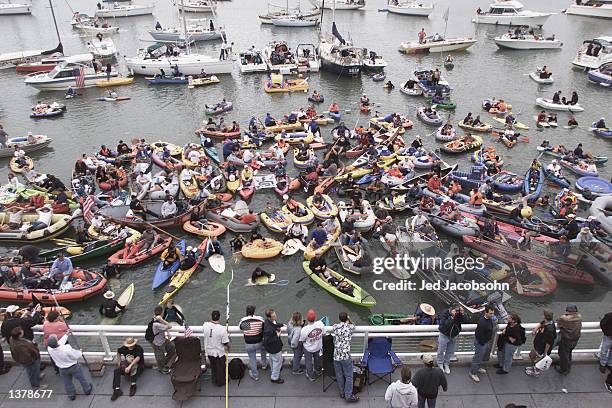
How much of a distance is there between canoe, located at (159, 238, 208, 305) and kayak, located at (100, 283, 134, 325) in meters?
1.33

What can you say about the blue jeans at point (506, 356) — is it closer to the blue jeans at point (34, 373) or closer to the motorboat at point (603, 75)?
the blue jeans at point (34, 373)

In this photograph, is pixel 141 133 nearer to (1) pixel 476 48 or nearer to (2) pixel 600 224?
(2) pixel 600 224

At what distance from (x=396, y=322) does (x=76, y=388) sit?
10.3 m

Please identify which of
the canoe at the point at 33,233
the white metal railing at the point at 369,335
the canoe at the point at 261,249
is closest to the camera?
the white metal railing at the point at 369,335

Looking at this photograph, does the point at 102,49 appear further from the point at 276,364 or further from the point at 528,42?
the point at 276,364

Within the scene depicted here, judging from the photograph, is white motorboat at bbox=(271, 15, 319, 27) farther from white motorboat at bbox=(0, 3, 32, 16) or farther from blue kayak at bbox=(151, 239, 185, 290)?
blue kayak at bbox=(151, 239, 185, 290)

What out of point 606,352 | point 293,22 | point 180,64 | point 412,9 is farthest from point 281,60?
point 412,9

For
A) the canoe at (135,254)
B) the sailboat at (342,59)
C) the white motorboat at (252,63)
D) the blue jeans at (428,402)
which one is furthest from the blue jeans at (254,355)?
the white motorboat at (252,63)

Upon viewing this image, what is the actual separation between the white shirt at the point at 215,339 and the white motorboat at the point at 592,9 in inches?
3812

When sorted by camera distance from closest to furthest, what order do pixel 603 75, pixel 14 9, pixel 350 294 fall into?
pixel 350 294 < pixel 603 75 < pixel 14 9

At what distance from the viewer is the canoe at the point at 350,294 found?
59.7ft

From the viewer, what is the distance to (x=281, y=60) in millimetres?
51344

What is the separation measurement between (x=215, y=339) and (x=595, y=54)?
2235 inches

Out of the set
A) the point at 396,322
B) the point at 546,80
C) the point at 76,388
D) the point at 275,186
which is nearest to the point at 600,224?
the point at 396,322
